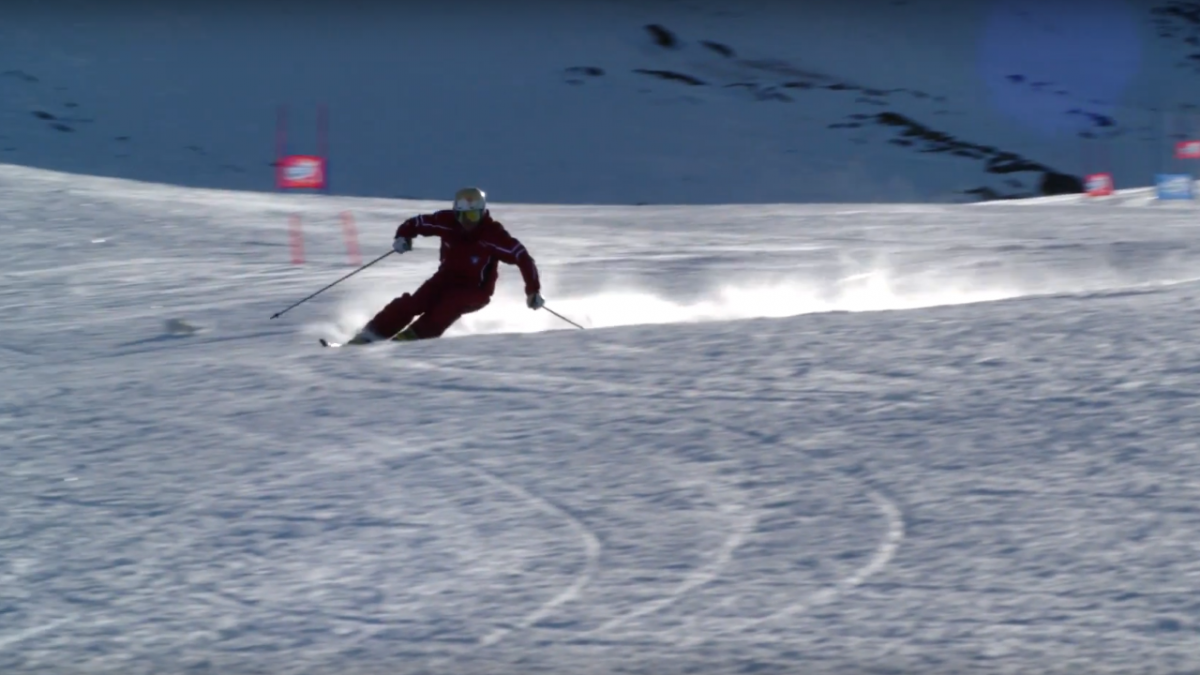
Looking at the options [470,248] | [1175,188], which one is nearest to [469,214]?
[470,248]

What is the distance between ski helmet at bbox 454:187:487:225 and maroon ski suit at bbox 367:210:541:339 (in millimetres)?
79

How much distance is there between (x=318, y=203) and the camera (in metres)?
20.6

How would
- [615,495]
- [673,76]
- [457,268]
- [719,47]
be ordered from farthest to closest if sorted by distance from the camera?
[719,47]
[673,76]
[457,268]
[615,495]

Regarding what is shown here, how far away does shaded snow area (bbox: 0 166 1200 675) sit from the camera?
444 cm

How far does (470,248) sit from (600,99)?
29649mm

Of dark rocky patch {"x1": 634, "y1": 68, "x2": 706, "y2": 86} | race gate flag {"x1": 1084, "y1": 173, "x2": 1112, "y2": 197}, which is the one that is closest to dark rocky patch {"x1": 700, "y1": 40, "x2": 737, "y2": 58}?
dark rocky patch {"x1": 634, "y1": 68, "x2": 706, "y2": 86}

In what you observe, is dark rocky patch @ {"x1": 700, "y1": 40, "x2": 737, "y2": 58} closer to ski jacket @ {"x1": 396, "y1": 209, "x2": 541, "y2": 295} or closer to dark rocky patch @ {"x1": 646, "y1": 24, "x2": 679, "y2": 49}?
dark rocky patch @ {"x1": 646, "y1": 24, "x2": 679, "y2": 49}

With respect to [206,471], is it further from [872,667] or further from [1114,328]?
[1114,328]

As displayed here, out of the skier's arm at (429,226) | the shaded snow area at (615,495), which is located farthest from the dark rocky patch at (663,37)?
the shaded snow area at (615,495)

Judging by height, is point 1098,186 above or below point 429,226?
above

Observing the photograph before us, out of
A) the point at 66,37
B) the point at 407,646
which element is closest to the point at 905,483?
the point at 407,646

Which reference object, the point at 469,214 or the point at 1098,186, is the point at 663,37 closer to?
the point at 1098,186

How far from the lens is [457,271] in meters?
9.97

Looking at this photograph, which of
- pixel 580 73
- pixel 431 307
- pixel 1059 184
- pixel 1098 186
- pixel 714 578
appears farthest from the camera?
pixel 580 73
